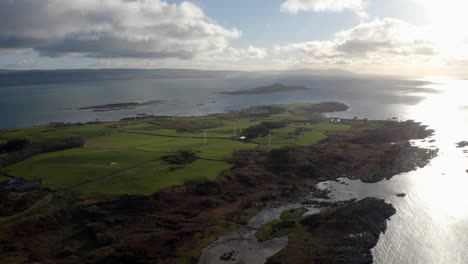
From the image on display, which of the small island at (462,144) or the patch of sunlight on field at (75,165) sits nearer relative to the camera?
the patch of sunlight on field at (75,165)

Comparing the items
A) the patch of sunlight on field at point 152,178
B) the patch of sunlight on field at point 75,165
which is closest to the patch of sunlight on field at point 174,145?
the patch of sunlight on field at point 75,165

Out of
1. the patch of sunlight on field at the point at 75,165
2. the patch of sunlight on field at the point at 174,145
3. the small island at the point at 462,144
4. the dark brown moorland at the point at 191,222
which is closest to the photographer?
the dark brown moorland at the point at 191,222

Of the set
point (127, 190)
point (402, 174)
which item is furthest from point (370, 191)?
point (127, 190)

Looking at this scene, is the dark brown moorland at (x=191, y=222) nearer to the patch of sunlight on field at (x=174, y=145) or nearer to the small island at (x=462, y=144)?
the patch of sunlight on field at (x=174, y=145)

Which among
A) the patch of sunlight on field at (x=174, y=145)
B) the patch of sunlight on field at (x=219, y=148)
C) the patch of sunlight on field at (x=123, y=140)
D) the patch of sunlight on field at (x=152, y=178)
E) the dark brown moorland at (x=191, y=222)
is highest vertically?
the patch of sunlight on field at (x=123, y=140)

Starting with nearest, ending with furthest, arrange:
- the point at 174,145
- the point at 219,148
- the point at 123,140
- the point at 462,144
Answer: the point at 219,148
the point at 174,145
the point at 123,140
the point at 462,144

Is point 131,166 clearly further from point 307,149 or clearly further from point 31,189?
point 307,149

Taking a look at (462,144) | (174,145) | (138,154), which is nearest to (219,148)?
(174,145)

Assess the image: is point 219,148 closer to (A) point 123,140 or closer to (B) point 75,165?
(A) point 123,140

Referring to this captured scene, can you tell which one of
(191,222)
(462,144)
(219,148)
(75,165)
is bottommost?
(191,222)
